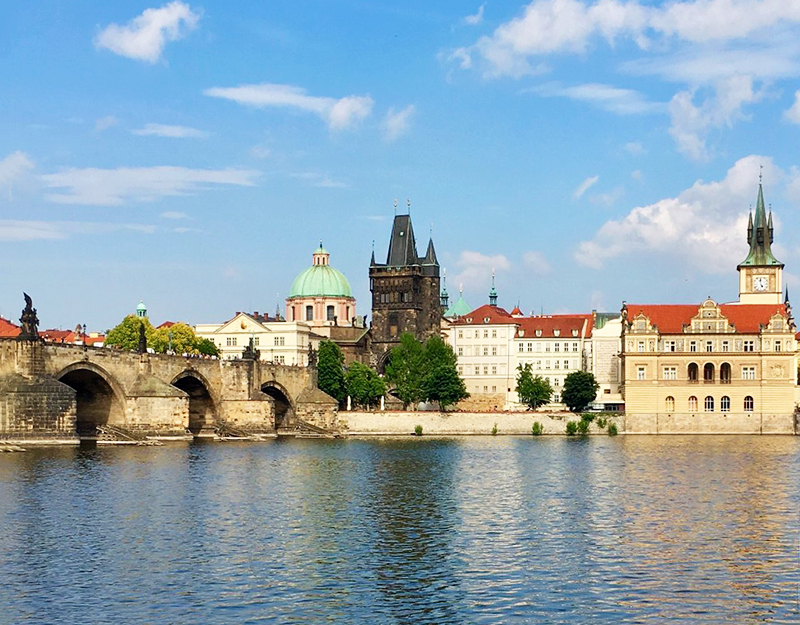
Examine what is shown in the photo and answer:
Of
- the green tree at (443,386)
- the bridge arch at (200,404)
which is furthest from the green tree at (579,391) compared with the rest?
the bridge arch at (200,404)

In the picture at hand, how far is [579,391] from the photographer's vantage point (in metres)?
108

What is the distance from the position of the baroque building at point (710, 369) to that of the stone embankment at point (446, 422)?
3.84m

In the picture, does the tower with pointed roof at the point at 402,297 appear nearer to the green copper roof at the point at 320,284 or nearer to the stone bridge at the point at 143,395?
the green copper roof at the point at 320,284

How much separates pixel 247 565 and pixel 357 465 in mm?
32912

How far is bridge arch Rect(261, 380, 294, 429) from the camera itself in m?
102

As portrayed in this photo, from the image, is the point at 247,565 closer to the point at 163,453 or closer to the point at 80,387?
the point at 163,453

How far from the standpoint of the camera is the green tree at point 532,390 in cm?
11769

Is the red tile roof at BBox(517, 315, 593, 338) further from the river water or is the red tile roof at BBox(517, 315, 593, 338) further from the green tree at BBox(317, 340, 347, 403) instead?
the river water

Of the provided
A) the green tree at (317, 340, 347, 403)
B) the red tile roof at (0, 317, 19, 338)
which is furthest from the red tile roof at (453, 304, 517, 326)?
the red tile roof at (0, 317, 19, 338)

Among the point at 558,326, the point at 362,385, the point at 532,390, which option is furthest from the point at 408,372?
the point at 558,326

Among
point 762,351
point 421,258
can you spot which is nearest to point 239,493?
point 762,351

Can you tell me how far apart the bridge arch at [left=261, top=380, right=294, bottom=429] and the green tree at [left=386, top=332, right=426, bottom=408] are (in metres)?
14.1

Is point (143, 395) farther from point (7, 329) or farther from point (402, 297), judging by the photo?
point (402, 297)

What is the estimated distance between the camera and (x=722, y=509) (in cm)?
4728
